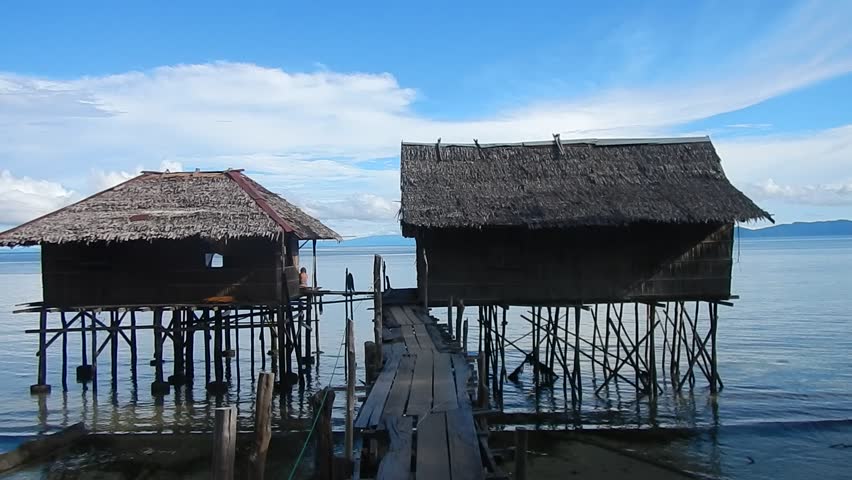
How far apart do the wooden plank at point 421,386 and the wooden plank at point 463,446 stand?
0.38 meters

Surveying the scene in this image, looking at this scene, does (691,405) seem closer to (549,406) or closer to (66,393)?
(549,406)

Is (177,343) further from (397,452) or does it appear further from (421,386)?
(397,452)

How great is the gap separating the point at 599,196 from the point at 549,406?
4881mm

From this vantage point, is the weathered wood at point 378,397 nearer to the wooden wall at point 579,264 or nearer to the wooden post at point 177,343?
the wooden wall at point 579,264

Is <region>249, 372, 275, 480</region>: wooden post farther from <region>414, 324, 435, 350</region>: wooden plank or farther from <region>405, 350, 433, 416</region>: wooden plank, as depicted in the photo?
<region>414, 324, 435, 350</region>: wooden plank

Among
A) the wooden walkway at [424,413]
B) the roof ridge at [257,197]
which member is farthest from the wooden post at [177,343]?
the wooden walkway at [424,413]

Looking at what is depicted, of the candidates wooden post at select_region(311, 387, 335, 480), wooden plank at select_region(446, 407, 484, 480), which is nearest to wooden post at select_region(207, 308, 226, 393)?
wooden post at select_region(311, 387, 335, 480)

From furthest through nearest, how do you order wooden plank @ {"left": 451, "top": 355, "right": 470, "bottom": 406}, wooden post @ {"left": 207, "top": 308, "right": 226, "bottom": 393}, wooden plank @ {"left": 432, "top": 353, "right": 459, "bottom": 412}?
→ wooden post @ {"left": 207, "top": 308, "right": 226, "bottom": 393}, wooden plank @ {"left": 451, "top": 355, "right": 470, "bottom": 406}, wooden plank @ {"left": 432, "top": 353, "right": 459, "bottom": 412}

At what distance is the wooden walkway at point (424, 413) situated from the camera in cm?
647

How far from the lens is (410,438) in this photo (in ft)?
23.7

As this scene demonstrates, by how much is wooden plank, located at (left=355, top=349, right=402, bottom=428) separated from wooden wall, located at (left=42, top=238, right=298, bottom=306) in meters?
6.69

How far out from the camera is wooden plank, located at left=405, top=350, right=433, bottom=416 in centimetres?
821

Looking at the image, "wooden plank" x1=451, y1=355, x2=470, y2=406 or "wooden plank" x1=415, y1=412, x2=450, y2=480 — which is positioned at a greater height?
"wooden plank" x1=451, y1=355, x2=470, y2=406

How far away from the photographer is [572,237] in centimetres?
1652
